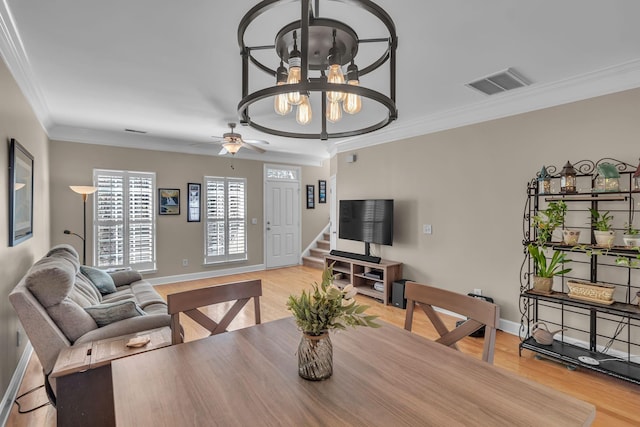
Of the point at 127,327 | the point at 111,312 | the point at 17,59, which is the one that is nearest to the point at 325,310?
the point at 127,327

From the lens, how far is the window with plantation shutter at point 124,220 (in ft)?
17.2

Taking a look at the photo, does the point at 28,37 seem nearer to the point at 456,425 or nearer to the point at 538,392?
the point at 456,425

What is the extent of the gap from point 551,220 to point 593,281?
0.62 m

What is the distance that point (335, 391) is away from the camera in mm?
1156

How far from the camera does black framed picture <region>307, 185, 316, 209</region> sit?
7.71m

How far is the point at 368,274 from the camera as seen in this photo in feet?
16.3

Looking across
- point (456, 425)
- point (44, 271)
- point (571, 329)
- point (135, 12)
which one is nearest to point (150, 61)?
point (135, 12)

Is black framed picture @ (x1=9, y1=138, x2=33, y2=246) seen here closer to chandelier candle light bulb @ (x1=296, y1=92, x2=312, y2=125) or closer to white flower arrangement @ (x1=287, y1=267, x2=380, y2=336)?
chandelier candle light bulb @ (x1=296, y1=92, x2=312, y2=125)

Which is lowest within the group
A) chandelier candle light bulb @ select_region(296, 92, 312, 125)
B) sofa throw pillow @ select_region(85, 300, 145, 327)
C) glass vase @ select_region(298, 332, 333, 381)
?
sofa throw pillow @ select_region(85, 300, 145, 327)

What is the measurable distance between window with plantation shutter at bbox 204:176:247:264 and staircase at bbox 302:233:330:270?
146 cm

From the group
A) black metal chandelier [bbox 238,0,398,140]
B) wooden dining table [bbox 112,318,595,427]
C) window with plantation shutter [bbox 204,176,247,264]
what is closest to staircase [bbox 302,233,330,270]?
window with plantation shutter [bbox 204,176,247,264]

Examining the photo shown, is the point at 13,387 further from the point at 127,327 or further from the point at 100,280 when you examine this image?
the point at 100,280

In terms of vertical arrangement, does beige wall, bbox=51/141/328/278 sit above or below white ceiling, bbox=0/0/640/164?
below

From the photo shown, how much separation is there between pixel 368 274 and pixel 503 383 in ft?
12.3
